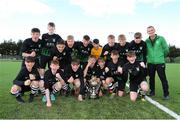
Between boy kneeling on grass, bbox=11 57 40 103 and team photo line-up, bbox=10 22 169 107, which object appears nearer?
boy kneeling on grass, bbox=11 57 40 103

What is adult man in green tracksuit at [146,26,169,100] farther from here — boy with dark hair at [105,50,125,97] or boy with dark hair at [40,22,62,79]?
boy with dark hair at [40,22,62,79]

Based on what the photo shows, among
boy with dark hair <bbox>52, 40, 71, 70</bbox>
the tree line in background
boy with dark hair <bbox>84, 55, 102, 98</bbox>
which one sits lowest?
boy with dark hair <bbox>84, 55, 102, 98</bbox>

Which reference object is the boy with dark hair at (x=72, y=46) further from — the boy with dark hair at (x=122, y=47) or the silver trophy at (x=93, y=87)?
the boy with dark hair at (x=122, y=47)

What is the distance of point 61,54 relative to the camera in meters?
9.03

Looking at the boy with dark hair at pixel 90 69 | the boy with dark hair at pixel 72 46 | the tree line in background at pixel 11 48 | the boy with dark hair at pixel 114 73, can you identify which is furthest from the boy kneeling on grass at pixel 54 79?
the tree line in background at pixel 11 48

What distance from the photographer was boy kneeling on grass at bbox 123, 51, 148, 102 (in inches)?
336

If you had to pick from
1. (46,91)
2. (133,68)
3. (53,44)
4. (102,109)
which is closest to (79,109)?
(102,109)

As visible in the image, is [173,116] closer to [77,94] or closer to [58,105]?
[58,105]

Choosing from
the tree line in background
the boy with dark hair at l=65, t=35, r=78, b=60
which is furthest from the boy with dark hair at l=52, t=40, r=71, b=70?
the tree line in background

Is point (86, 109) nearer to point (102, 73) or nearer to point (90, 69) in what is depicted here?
point (102, 73)

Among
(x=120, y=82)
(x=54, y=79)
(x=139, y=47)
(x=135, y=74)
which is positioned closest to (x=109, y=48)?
(x=139, y=47)

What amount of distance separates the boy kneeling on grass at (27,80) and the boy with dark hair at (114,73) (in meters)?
2.06

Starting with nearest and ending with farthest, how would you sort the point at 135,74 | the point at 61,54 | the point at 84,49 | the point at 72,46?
the point at 135,74 → the point at 61,54 → the point at 72,46 → the point at 84,49

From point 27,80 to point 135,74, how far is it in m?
2.73
